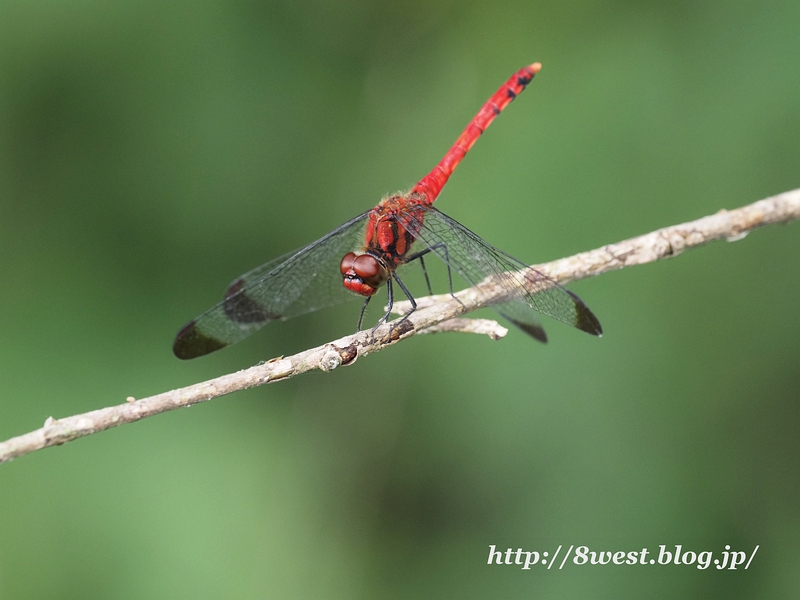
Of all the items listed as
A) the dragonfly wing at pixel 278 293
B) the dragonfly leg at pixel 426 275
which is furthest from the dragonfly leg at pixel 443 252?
the dragonfly wing at pixel 278 293

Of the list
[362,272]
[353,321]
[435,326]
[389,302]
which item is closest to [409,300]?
[389,302]

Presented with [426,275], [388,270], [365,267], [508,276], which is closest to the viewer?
[508,276]

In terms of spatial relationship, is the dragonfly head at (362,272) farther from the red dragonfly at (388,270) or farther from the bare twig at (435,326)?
the bare twig at (435,326)

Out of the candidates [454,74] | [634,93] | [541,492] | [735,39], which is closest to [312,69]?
[454,74]

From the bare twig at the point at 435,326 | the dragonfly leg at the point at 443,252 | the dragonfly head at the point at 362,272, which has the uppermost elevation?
the dragonfly leg at the point at 443,252

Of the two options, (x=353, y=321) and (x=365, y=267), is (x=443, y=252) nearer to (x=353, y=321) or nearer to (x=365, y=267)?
(x=365, y=267)

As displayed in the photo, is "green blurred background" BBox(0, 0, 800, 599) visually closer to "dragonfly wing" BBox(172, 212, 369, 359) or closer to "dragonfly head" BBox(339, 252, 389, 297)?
"dragonfly wing" BBox(172, 212, 369, 359)
